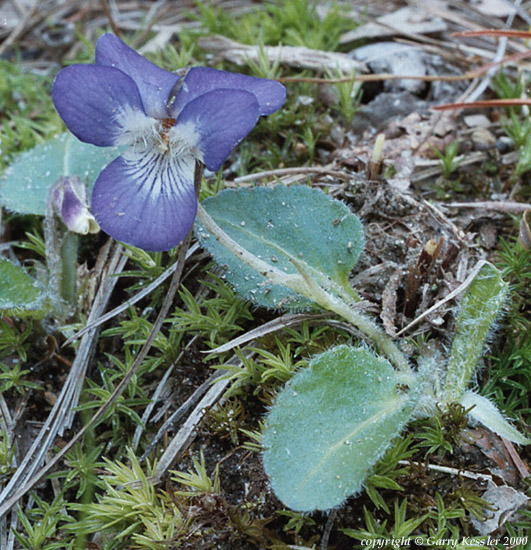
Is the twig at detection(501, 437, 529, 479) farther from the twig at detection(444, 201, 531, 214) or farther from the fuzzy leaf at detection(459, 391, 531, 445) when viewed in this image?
the twig at detection(444, 201, 531, 214)

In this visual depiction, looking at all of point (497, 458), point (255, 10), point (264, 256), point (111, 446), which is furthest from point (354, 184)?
point (255, 10)

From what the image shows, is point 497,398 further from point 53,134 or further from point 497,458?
point 53,134

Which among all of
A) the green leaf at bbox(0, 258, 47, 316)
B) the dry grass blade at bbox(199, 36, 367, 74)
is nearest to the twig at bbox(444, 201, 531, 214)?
the dry grass blade at bbox(199, 36, 367, 74)

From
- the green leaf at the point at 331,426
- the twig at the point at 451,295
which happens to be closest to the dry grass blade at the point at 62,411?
the green leaf at the point at 331,426

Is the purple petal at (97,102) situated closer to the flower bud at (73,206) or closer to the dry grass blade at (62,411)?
the flower bud at (73,206)

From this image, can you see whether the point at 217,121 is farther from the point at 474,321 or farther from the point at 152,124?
the point at 474,321
